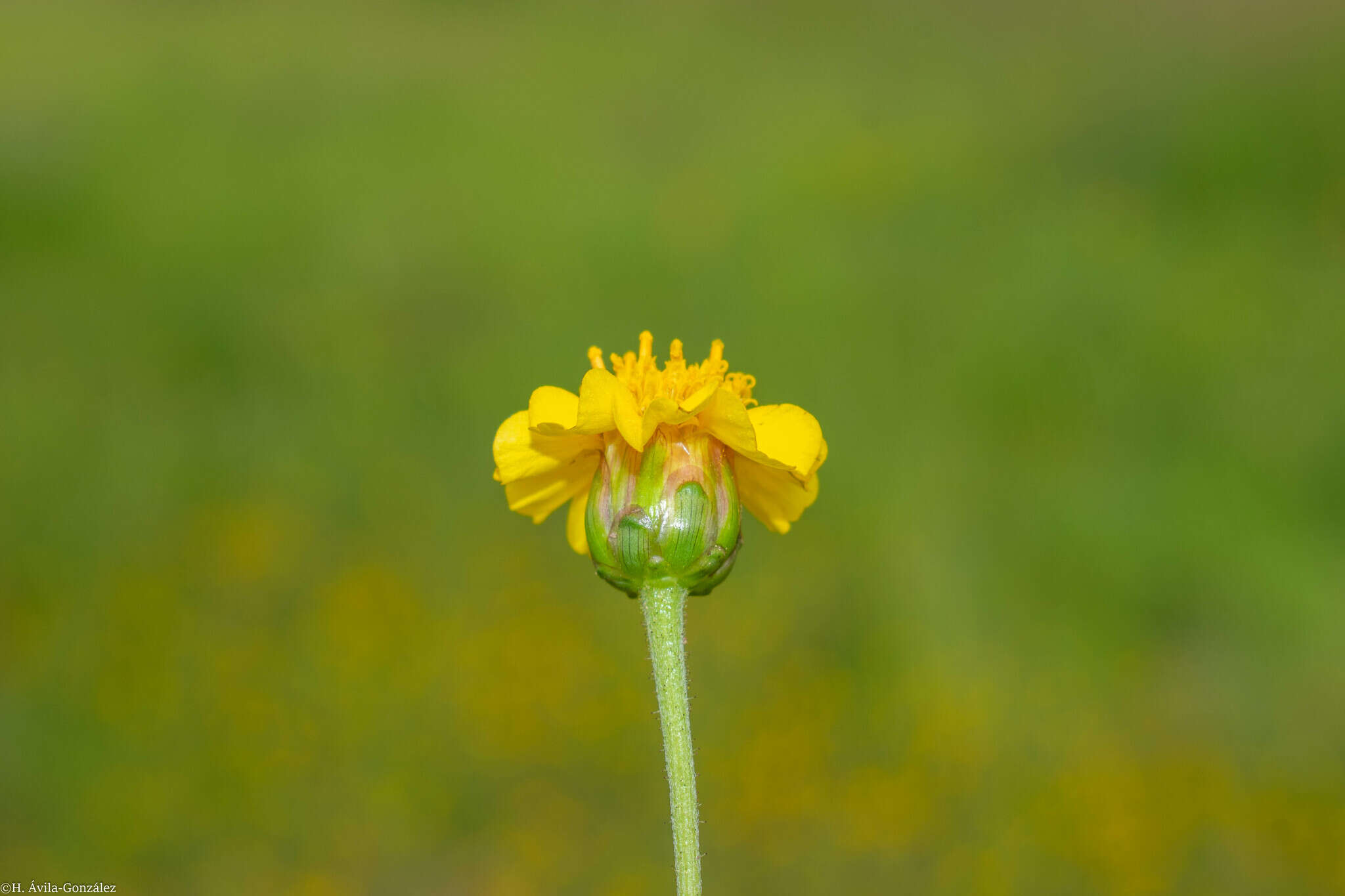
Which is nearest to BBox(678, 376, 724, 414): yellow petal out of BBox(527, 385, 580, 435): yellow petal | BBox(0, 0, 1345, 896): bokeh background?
BBox(527, 385, 580, 435): yellow petal

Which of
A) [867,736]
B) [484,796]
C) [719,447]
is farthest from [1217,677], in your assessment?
[719,447]

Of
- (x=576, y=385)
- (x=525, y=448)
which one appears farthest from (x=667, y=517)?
(x=576, y=385)

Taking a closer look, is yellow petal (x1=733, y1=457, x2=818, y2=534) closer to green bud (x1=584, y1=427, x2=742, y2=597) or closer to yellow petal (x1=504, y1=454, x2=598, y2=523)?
green bud (x1=584, y1=427, x2=742, y2=597)

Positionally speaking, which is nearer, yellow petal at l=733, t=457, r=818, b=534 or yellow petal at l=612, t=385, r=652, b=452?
yellow petal at l=612, t=385, r=652, b=452

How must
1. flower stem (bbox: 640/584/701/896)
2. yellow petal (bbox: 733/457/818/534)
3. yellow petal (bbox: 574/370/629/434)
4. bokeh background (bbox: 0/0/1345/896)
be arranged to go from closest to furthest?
flower stem (bbox: 640/584/701/896) → yellow petal (bbox: 574/370/629/434) → yellow petal (bbox: 733/457/818/534) → bokeh background (bbox: 0/0/1345/896)

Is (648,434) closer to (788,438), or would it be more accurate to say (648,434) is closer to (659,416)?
(659,416)

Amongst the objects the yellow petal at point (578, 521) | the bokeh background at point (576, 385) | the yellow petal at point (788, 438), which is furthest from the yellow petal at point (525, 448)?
the bokeh background at point (576, 385)

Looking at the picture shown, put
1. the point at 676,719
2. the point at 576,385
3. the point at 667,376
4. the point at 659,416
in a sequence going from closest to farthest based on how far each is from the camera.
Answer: the point at 676,719
the point at 659,416
the point at 667,376
the point at 576,385
